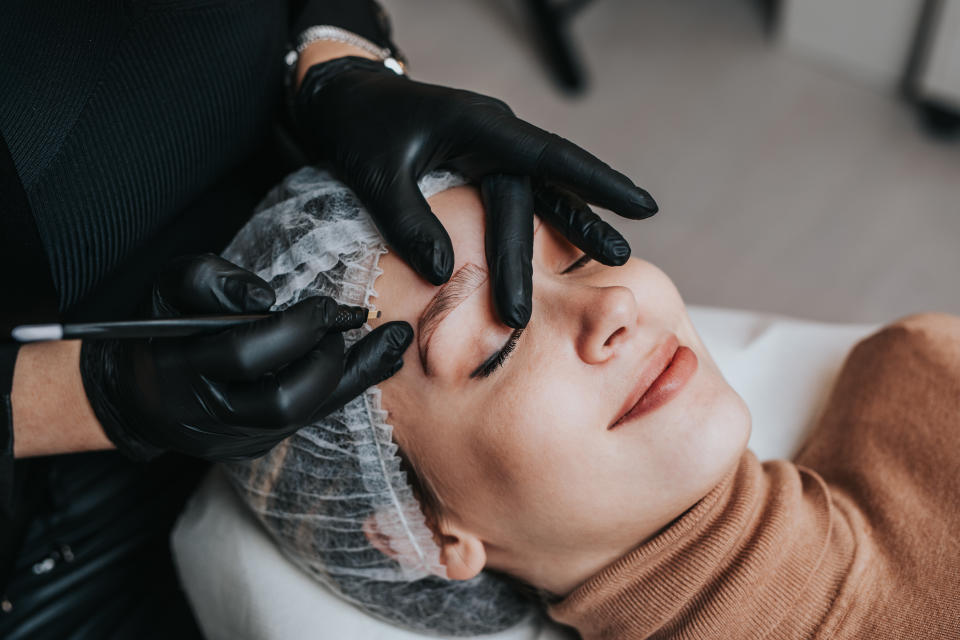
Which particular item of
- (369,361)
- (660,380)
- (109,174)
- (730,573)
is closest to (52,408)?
(109,174)

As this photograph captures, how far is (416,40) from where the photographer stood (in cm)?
301

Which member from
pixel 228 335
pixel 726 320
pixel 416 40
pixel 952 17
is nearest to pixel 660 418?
pixel 228 335

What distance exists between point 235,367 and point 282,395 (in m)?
0.06

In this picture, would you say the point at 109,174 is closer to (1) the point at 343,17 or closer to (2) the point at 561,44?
(1) the point at 343,17

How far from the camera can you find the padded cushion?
1271 mm

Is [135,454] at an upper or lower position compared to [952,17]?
lower

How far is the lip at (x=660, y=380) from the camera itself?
993 millimetres

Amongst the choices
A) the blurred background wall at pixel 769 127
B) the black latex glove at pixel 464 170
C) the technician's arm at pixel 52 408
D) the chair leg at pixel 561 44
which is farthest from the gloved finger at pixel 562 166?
the chair leg at pixel 561 44

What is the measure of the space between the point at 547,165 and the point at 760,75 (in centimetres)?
195

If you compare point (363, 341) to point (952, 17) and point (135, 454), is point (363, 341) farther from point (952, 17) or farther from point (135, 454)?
point (952, 17)

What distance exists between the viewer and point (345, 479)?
3.54ft

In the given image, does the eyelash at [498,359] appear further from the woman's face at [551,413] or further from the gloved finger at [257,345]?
the gloved finger at [257,345]

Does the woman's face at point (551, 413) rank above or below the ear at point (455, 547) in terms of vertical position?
above

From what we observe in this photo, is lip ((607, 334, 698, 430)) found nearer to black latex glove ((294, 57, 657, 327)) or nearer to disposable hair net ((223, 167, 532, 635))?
black latex glove ((294, 57, 657, 327))
